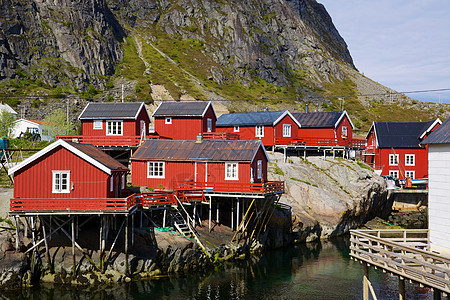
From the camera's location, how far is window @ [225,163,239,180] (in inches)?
1545

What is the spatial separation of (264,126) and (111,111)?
19.4m

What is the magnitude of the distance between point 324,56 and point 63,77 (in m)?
106

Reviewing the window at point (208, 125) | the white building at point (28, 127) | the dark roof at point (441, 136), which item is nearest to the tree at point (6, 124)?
the white building at point (28, 127)

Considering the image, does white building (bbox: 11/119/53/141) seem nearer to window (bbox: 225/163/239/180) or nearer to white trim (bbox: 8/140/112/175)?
window (bbox: 225/163/239/180)

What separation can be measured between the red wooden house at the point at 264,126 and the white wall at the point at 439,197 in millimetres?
36495

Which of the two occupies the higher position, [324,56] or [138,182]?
[324,56]

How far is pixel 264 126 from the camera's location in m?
58.4

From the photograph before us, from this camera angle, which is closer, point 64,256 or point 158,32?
point 64,256

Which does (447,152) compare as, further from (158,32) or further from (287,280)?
(158,32)

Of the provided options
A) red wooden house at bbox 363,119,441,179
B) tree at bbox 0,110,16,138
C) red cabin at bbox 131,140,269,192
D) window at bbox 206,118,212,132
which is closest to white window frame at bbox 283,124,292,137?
window at bbox 206,118,212,132

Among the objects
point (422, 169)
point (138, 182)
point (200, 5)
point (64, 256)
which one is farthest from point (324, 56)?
point (64, 256)

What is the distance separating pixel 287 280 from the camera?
108ft

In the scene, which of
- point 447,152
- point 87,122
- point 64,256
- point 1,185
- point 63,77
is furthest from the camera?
point 63,77

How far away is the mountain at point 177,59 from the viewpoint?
376 ft
